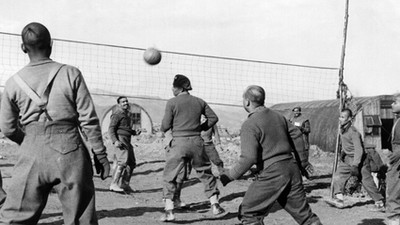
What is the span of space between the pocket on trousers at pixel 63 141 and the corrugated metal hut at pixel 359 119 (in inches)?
491

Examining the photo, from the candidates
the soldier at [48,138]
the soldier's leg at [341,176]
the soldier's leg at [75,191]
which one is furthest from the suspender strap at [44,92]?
the soldier's leg at [341,176]

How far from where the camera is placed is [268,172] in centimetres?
620

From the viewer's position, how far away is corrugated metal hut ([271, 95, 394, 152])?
17250 millimetres

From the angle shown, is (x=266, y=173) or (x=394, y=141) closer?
(x=266, y=173)

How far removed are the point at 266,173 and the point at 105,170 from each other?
1.81 metres

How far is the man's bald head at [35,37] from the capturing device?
196 inches

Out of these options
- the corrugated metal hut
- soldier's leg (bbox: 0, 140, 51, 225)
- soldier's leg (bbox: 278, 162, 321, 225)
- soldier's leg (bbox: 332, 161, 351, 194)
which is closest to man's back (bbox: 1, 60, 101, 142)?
soldier's leg (bbox: 0, 140, 51, 225)

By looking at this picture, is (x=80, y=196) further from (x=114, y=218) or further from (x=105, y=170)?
(x=114, y=218)

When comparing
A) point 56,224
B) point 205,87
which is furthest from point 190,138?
point 205,87

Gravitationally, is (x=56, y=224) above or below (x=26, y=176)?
below

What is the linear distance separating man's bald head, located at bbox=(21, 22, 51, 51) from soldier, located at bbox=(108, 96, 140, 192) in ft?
20.6

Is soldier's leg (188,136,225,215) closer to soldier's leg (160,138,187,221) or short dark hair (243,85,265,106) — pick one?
soldier's leg (160,138,187,221)

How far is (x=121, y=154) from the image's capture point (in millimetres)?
11375

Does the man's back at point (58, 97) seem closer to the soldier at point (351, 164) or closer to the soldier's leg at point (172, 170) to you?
the soldier's leg at point (172, 170)
